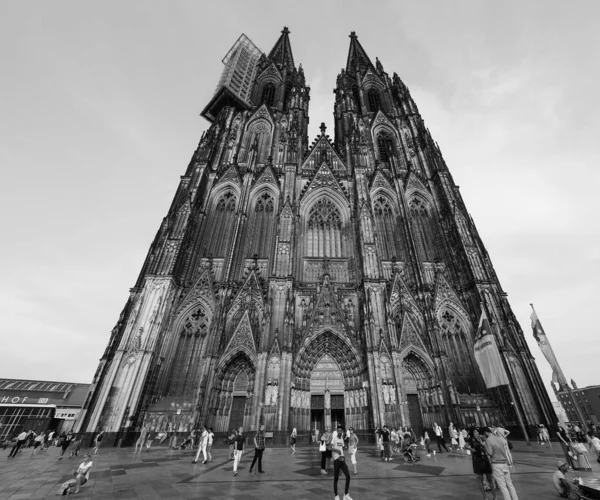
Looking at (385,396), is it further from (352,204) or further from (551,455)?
(352,204)

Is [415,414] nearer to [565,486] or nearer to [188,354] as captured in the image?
[565,486]

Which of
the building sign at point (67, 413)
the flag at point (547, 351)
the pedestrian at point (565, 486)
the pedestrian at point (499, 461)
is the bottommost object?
the pedestrian at point (565, 486)

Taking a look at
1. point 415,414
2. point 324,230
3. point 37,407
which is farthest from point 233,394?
point 37,407

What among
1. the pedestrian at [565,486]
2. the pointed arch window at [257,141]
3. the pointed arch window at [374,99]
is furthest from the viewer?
the pointed arch window at [374,99]

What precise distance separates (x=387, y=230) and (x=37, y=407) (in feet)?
141

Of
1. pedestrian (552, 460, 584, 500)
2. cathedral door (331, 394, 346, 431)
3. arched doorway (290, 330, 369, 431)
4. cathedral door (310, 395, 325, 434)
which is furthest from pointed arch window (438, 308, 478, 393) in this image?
pedestrian (552, 460, 584, 500)

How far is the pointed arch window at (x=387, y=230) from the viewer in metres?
23.8

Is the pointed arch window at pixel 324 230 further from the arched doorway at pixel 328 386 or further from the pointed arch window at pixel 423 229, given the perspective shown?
the arched doorway at pixel 328 386

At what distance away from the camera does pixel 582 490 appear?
459 centimetres

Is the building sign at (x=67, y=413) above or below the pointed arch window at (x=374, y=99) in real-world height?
below

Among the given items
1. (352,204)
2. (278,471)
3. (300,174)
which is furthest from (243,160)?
(278,471)

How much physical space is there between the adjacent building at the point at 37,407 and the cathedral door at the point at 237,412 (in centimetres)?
2294

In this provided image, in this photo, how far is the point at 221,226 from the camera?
24.8m

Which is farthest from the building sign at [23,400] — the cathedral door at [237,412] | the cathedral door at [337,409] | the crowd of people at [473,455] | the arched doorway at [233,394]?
the cathedral door at [337,409]
